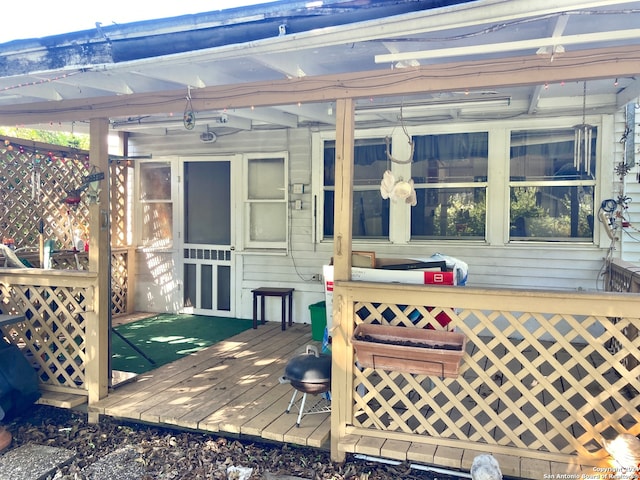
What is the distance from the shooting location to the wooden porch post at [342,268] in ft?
10.0

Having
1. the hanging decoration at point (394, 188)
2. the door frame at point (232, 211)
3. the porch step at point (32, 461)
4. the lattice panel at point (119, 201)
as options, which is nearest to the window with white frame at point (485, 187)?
the door frame at point (232, 211)

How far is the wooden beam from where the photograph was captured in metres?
2.58

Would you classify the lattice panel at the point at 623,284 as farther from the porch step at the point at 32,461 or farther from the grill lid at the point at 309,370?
the porch step at the point at 32,461

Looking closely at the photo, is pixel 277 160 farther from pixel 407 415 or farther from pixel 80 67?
pixel 407 415

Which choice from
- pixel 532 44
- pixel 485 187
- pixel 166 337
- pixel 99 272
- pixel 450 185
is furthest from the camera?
pixel 166 337

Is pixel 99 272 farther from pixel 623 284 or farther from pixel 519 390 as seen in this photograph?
pixel 623 284

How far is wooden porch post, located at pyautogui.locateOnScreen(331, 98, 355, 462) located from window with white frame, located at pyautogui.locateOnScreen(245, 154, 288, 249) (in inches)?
120

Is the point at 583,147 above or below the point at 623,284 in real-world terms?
above

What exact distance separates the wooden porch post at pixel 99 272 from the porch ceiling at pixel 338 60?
230 mm

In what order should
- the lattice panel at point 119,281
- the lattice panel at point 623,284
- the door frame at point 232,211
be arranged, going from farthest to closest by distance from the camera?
the lattice panel at point 119,281
the door frame at point 232,211
the lattice panel at point 623,284

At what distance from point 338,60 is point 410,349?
5.91 feet

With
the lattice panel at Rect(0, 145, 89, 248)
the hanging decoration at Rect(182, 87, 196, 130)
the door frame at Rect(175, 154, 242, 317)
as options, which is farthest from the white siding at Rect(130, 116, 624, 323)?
the hanging decoration at Rect(182, 87, 196, 130)

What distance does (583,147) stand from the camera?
4.94 metres

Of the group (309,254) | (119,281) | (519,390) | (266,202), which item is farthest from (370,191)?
(119,281)
